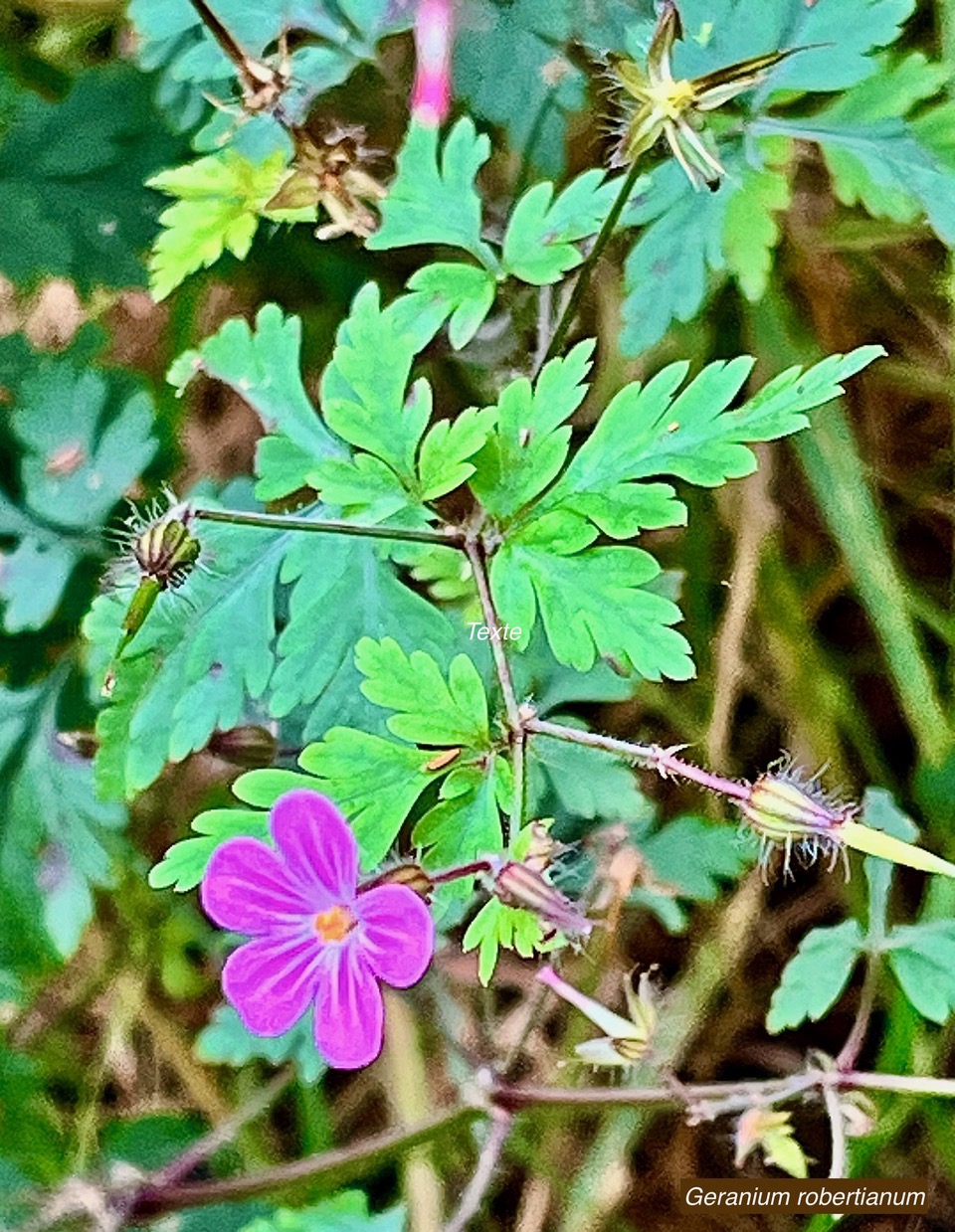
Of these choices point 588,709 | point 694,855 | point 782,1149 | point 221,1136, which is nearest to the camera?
point 782,1149

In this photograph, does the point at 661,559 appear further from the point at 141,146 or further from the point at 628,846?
the point at 141,146

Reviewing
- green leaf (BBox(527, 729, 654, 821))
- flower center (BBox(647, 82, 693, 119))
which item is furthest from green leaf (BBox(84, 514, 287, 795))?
flower center (BBox(647, 82, 693, 119))

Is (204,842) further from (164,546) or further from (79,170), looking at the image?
(79,170)

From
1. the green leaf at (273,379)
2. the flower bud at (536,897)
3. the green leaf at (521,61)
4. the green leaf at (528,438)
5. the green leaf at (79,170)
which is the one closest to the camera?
the flower bud at (536,897)

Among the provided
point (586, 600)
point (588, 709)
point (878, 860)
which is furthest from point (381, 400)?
point (588, 709)

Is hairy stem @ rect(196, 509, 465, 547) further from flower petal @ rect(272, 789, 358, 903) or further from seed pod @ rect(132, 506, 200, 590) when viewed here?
flower petal @ rect(272, 789, 358, 903)

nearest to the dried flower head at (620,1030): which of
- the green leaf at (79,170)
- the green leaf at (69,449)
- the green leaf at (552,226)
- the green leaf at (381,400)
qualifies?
the green leaf at (381,400)

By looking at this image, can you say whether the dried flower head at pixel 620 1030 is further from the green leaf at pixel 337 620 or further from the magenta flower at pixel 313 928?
the green leaf at pixel 337 620
